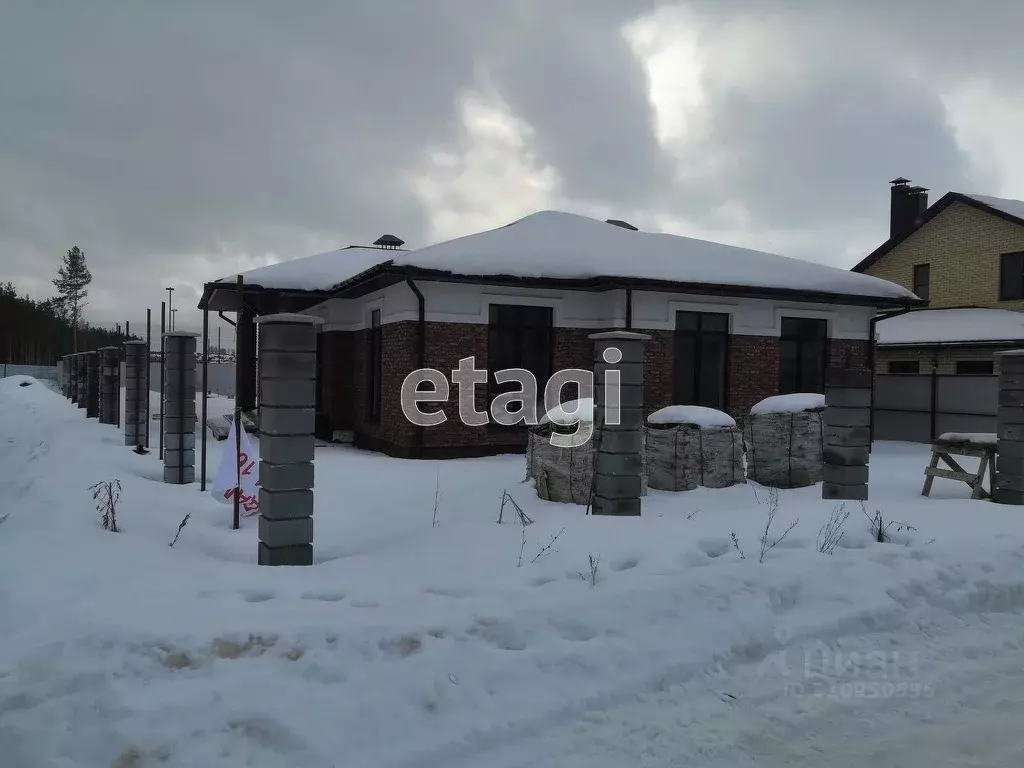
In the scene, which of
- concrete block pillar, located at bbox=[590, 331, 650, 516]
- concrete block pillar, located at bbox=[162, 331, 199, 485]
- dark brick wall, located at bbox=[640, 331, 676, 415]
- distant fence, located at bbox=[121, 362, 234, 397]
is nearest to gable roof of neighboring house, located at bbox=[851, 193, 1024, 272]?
dark brick wall, located at bbox=[640, 331, 676, 415]

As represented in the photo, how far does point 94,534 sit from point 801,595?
16.6 ft

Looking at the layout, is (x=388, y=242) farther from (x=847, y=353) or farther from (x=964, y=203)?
(x=964, y=203)

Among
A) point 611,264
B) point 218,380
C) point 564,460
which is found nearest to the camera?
point 564,460

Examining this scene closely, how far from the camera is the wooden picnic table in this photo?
878 centimetres

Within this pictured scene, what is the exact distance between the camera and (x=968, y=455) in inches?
353

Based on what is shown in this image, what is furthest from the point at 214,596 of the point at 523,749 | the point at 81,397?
the point at 81,397

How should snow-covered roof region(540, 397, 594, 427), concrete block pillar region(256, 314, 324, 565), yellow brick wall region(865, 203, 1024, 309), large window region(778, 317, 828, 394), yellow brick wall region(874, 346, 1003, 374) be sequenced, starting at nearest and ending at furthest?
concrete block pillar region(256, 314, 324, 565)
snow-covered roof region(540, 397, 594, 427)
large window region(778, 317, 828, 394)
yellow brick wall region(874, 346, 1003, 374)
yellow brick wall region(865, 203, 1024, 309)

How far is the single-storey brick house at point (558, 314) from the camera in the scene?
40.8 feet

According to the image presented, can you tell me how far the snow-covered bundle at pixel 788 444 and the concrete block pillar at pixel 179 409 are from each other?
7.37 m

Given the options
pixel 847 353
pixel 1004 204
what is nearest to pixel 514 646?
pixel 847 353

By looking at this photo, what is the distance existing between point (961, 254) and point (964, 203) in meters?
1.72

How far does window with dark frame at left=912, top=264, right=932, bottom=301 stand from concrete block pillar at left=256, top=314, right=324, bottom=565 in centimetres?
2691

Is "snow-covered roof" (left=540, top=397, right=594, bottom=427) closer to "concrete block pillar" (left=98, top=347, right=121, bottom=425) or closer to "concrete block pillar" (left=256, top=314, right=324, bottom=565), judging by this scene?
"concrete block pillar" (left=256, top=314, right=324, bottom=565)

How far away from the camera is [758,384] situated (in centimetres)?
1451
